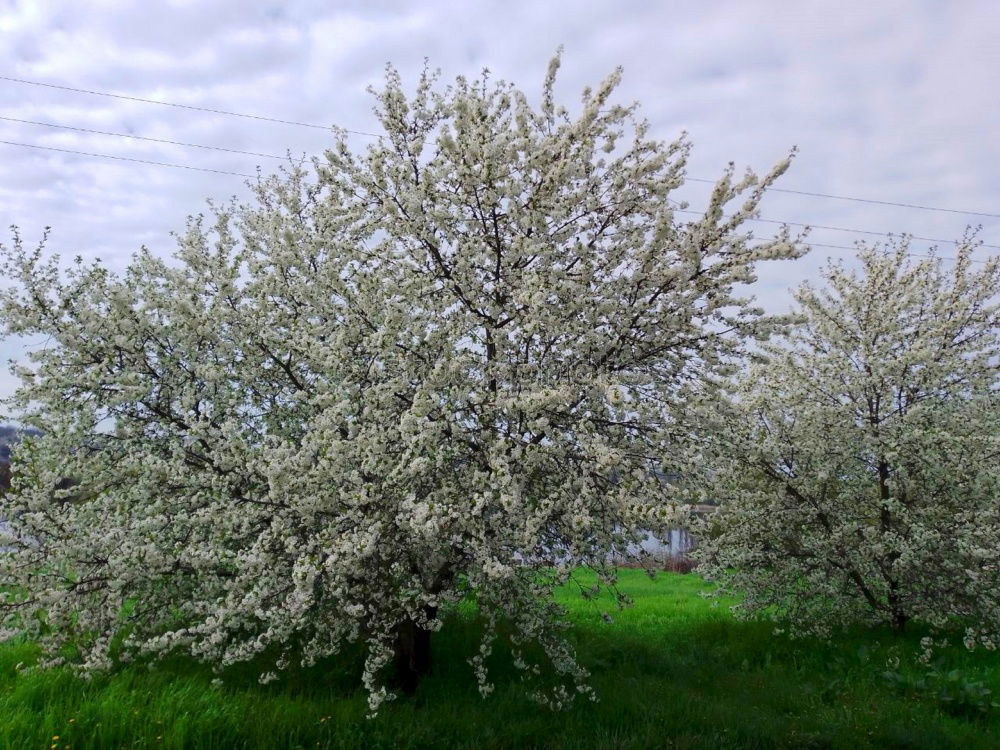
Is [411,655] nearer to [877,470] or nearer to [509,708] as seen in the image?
[509,708]

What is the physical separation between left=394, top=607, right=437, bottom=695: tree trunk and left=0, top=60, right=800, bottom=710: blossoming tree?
0.04 m

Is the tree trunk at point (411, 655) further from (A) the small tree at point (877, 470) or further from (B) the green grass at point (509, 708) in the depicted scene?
(A) the small tree at point (877, 470)

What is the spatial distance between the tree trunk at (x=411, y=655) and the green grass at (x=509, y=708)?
20 centimetres

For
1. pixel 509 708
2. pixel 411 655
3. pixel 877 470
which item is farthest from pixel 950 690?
pixel 411 655

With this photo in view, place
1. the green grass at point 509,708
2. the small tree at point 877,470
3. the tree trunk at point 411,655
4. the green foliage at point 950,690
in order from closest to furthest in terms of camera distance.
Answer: the green grass at point 509,708, the tree trunk at point 411,655, the green foliage at point 950,690, the small tree at point 877,470

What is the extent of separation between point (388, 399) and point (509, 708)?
394 centimetres

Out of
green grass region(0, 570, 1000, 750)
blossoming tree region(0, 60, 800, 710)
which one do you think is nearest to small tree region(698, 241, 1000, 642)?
green grass region(0, 570, 1000, 750)

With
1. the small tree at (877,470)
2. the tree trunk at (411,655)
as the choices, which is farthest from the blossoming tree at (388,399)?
the small tree at (877,470)

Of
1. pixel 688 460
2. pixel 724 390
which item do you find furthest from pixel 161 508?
pixel 724 390

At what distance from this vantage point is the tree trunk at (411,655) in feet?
26.2

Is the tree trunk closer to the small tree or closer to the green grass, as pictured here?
the green grass

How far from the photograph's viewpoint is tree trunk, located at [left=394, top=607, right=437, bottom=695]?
8000mm

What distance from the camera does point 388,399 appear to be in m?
6.36

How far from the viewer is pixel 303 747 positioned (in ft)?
20.4
